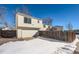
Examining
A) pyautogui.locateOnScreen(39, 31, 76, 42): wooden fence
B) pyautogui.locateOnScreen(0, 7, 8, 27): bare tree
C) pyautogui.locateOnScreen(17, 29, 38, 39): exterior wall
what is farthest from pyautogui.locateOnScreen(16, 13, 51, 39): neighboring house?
pyautogui.locateOnScreen(0, 7, 8, 27): bare tree

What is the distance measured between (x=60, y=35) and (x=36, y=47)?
1.34 metres

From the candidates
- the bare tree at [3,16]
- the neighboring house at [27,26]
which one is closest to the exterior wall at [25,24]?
the neighboring house at [27,26]

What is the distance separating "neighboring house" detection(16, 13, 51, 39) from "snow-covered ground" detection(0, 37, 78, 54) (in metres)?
0.32

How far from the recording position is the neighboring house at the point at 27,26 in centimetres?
519

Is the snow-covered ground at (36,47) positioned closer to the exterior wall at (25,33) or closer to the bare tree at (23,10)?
the exterior wall at (25,33)

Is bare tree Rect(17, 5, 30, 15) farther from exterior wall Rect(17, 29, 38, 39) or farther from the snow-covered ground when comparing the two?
the snow-covered ground

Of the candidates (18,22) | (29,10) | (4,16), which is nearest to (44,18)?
(29,10)

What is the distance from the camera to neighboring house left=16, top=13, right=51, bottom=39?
5191 mm

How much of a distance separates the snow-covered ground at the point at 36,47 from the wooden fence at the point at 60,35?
450mm

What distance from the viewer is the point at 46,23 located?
5.33 meters
